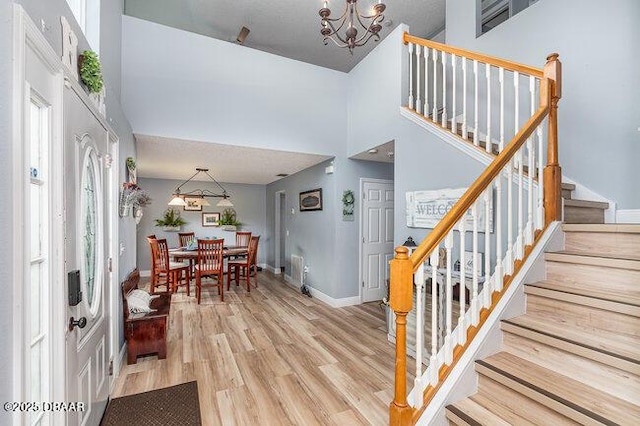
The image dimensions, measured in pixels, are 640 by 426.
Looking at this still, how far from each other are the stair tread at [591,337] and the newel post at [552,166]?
731 millimetres

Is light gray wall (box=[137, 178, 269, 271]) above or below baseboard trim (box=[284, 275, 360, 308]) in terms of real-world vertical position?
above

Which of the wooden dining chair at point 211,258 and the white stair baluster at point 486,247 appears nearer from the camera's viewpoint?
the white stair baluster at point 486,247

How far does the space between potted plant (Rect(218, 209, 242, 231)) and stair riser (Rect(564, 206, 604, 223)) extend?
681 cm

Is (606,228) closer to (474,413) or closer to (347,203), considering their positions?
(474,413)

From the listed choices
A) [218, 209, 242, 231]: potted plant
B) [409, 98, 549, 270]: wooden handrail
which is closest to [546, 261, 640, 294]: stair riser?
[409, 98, 549, 270]: wooden handrail

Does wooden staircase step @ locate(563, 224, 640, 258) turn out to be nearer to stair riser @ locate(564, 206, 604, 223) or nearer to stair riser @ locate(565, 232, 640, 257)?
stair riser @ locate(565, 232, 640, 257)

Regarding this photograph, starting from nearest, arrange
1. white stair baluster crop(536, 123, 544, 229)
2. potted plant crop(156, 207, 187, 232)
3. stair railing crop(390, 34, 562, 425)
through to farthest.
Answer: stair railing crop(390, 34, 562, 425), white stair baluster crop(536, 123, 544, 229), potted plant crop(156, 207, 187, 232)

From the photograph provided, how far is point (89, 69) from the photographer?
1.64m

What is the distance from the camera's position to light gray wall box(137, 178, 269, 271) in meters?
6.71

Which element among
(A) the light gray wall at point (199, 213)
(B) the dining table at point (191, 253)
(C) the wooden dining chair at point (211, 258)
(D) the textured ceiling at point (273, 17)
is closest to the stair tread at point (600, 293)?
(C) the wooden dining chair at point (211, 258)

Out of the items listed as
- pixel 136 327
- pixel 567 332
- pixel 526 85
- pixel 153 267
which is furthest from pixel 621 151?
pixel 153 267

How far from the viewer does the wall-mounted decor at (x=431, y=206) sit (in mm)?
2768

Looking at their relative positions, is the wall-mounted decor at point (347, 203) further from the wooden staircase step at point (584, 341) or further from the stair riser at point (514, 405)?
the stair riser at point (514, 405)

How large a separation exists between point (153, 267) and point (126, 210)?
2.45 m
